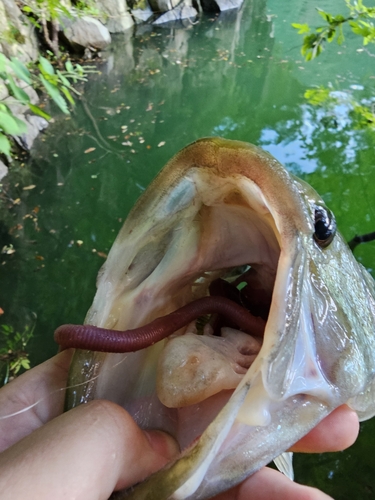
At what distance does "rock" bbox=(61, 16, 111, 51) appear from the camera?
8.12 metres

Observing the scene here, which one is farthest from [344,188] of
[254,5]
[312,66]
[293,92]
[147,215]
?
[254,5]

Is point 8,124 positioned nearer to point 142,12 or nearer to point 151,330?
point 151,330

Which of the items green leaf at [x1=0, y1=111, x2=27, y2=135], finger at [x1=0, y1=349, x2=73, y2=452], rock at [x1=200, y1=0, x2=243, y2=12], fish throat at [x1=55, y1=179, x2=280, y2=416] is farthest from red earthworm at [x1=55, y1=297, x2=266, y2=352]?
rock at [x1=200, y1=0, x2=243, y2=12]

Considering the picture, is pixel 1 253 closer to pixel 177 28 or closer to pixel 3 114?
pixel 3 114

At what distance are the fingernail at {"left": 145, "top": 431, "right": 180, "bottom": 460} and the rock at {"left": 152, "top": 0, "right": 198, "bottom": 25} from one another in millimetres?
12699

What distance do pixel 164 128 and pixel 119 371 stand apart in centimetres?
504

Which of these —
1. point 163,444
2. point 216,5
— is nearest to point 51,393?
point 163,444

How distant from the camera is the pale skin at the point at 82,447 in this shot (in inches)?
28.8

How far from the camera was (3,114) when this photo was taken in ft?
6.35

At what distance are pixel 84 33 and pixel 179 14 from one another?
5.13 metres

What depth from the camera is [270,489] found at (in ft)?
3.59

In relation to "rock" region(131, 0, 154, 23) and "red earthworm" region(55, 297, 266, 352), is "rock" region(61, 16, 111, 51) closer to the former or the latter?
"rock" region(131, 0, 154, 23)

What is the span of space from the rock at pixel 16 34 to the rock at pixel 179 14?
5.24 m

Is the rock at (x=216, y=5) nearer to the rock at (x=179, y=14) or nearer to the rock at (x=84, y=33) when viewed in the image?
the rock at (x=179, y=14)
